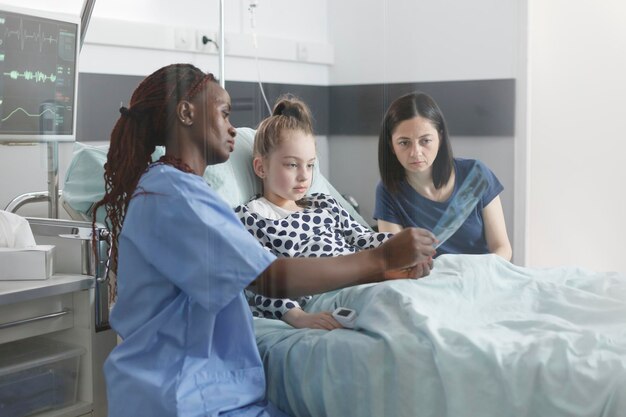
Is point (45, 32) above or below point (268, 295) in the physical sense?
above

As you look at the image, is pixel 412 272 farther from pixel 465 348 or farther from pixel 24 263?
pixel 24 263

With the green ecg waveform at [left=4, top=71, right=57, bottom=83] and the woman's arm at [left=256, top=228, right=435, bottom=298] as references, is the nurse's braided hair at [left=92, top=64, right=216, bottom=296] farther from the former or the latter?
the green ecg waveform at [left=4, top=71, right=57, bottom=83]

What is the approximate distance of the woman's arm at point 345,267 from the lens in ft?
4.09

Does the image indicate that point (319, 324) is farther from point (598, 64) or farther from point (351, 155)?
point (598, 64)

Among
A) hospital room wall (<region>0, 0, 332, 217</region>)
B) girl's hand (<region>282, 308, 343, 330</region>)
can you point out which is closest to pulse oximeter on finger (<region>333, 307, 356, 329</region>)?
girl's hand (<region>282, 308, 343, 330</region>)

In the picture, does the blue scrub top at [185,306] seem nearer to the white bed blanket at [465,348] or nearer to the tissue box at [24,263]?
the white bed blanket at [465,348]

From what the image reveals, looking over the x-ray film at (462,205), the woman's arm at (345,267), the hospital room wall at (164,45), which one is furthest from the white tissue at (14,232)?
the x-ray film at (462,205)

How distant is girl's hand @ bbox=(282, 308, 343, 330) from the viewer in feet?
4.29

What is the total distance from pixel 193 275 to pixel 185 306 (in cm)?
8

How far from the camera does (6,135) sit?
1.81 metres

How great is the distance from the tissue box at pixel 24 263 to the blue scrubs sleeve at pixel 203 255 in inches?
19.3

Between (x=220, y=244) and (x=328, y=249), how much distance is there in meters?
0.19

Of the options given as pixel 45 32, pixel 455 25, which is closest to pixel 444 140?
pixel 455 25

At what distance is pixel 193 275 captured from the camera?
4.11ft
